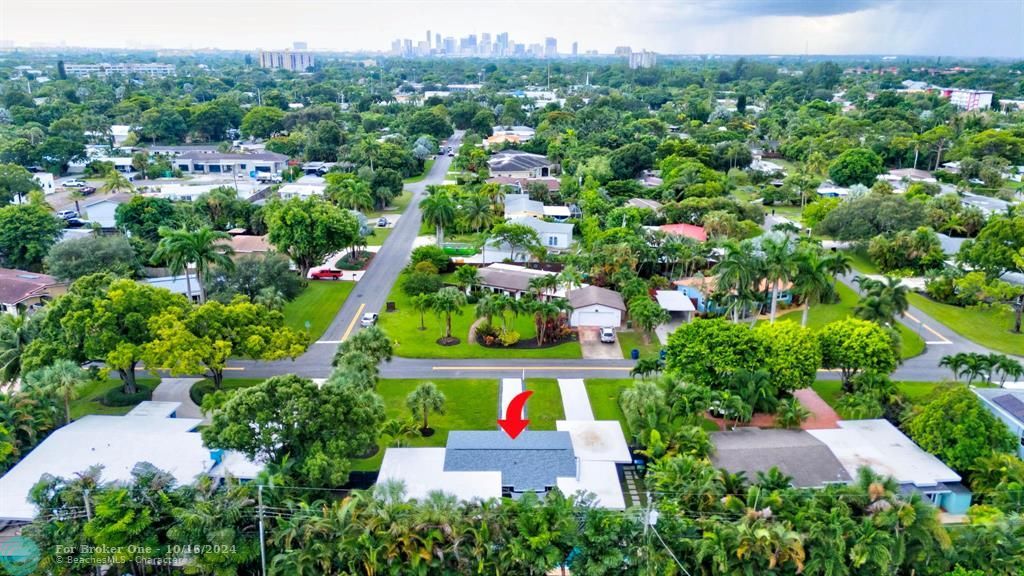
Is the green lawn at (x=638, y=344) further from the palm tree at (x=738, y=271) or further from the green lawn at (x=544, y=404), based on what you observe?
the green lawn at (x=544, y=404)

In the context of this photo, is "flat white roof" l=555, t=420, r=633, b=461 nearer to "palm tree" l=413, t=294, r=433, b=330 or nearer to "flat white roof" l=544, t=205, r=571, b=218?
"palm tree" l=413, t=294, r=433, b=330

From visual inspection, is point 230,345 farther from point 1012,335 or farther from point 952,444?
point 1012,335

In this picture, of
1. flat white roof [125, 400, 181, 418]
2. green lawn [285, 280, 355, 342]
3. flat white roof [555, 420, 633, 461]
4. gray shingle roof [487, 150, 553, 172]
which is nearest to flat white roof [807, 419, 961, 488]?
flat white roof [555, 420, 633, 461]

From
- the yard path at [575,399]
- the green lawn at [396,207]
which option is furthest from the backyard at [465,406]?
the green lawn at [396,207]

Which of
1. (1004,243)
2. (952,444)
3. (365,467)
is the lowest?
(365,467)

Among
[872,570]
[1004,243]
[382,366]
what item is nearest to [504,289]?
[382,366]

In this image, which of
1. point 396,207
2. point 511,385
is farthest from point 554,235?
Result: point 511,385

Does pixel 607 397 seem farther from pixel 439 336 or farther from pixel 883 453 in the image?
pixel 883 453
